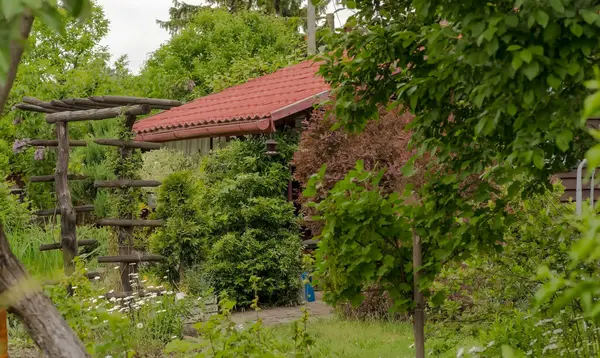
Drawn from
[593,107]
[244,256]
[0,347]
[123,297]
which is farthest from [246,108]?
[593,107]

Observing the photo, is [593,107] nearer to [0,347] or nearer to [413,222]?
[0,347]

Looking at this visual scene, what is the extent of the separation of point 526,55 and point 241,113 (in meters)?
10.2

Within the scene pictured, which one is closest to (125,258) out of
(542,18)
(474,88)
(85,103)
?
(85,103)

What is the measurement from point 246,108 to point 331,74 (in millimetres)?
8867

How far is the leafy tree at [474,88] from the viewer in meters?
3.62

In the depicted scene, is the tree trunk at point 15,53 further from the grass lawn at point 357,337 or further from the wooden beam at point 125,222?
the wooden beam at point 125,222

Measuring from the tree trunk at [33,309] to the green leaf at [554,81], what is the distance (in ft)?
7.40

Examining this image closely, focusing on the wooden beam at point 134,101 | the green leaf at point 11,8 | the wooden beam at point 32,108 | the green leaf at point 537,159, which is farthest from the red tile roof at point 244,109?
the green leaf at point 11,8

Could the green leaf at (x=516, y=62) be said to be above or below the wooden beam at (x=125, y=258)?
above

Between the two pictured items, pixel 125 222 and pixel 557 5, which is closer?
pixel 557 5

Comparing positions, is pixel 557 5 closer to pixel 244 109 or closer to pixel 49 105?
pixel 49 105

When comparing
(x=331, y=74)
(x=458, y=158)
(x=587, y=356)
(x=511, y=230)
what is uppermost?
(x=331, y=74)

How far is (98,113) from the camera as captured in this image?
9922mm

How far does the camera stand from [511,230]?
6461mm
